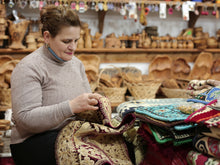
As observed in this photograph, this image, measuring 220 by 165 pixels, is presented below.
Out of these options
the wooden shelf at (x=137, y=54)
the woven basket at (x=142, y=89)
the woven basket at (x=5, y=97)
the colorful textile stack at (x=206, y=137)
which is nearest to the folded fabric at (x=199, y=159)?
the colorful textile stack at (x=206, y=137)

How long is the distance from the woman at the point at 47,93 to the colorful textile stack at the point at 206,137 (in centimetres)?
46

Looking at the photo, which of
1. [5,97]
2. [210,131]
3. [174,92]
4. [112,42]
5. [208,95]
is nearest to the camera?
[210,131]

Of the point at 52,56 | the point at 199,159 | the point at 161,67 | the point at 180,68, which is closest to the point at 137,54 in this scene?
the point at 161,67

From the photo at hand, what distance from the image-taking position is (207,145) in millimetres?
870

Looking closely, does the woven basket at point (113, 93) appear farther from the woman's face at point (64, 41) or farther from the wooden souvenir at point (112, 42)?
the woman's face at point (64, 41)

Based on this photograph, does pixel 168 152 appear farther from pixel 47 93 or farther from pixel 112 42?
pixel 112 42

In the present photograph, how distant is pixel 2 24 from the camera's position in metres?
2.70

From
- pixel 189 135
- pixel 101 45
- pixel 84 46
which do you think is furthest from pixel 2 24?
pixel 189 135

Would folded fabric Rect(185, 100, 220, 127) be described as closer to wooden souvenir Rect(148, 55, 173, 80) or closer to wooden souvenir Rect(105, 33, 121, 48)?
wooden souvenir Rect(105, 33, 121, 48)

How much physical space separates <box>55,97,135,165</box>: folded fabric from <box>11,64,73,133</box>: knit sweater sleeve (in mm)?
77

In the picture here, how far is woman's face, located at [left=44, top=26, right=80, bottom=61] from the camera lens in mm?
1350

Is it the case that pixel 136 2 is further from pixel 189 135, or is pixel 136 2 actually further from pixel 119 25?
pixel 189 135

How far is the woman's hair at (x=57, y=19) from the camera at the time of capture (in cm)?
133

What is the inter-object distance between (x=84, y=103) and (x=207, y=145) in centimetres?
54
